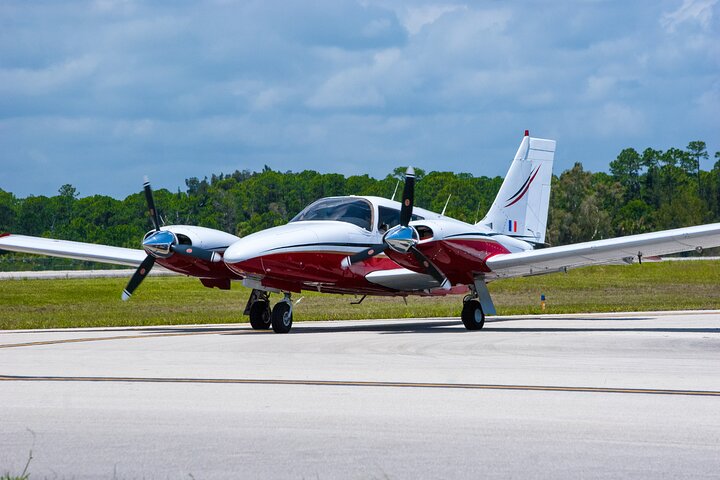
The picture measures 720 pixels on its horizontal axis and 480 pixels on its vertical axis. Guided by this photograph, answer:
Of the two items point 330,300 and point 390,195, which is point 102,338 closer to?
point 330,300

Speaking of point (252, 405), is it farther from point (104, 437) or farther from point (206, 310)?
point (206, 310)

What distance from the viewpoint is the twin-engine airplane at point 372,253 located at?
22984 mm

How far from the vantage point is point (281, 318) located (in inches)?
930

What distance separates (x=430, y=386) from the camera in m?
12.4

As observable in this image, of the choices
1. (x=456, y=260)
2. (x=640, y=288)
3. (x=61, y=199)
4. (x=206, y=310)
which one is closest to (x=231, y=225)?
(x=61, y=199)

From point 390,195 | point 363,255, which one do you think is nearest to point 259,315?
point 363,255

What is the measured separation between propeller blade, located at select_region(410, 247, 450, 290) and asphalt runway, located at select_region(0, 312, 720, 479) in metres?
4.53

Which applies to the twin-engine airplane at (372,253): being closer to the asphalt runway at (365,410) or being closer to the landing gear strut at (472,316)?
the landing gear strut at (472,316)

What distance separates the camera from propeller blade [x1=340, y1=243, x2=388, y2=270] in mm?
23547

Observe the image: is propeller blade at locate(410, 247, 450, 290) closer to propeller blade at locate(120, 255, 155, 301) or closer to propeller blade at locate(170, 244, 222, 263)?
propeller blade at locate(170, 244, 222, 263)

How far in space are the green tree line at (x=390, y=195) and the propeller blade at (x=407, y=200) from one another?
96.6 meters

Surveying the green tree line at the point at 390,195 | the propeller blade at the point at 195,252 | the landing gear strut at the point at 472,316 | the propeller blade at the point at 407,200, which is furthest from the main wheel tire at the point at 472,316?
the green tree line at the point at 390,195

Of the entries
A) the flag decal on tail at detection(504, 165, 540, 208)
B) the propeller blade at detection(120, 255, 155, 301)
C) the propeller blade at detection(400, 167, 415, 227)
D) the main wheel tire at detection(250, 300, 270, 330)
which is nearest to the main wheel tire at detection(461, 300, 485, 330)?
the propeller blade at detection(400, 167, 415, 227)

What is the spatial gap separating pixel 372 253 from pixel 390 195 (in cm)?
12559
